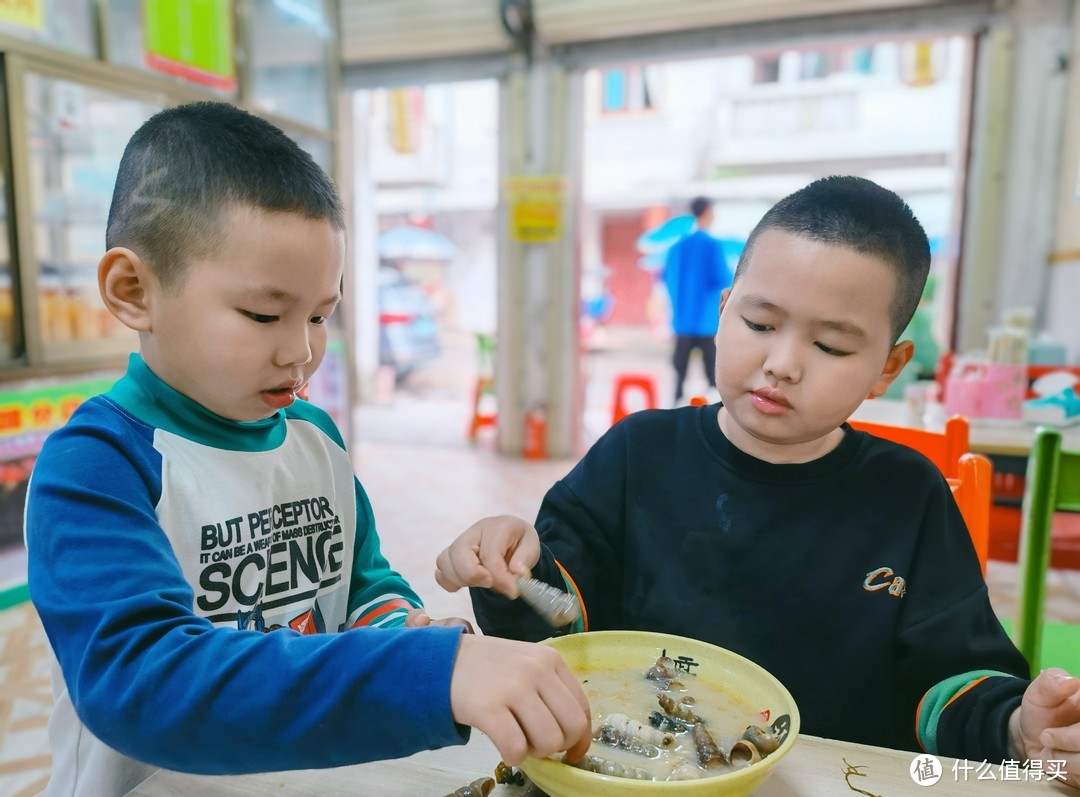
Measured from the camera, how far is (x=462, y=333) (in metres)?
13.5

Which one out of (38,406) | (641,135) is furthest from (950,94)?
(38,406)

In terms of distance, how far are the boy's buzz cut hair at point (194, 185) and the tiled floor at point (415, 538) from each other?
166 centimetres

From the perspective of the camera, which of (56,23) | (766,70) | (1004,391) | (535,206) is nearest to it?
(1004,391)

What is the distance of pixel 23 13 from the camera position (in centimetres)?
287

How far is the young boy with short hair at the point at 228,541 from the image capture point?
53cm

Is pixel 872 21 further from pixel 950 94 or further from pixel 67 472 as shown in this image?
pixel 950 94

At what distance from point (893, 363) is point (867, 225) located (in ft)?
0.64

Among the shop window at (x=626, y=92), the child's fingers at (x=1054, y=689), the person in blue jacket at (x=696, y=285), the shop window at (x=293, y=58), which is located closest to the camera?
the child's fingers at (x=1054, y=689)

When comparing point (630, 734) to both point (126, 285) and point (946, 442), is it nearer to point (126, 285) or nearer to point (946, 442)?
point (126, 285)

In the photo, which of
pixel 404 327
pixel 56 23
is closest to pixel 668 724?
pixel 56 23

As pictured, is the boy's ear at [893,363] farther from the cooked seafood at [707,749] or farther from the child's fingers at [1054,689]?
the cooked seafood at [707,749]

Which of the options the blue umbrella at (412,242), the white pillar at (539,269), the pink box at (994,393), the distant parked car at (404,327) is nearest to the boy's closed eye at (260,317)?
the pink box at (994,393)

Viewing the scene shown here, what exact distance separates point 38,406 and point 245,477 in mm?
2671

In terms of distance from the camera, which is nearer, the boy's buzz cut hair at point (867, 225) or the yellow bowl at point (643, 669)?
the yellow bowl at point (643, 669)
